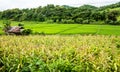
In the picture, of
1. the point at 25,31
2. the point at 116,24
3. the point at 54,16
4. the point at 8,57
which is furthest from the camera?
the point at 54,16

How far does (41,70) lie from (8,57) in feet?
6.60

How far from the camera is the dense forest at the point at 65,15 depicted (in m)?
61.1

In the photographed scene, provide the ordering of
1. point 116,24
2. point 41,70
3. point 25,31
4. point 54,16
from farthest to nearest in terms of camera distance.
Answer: point 54,16
point 116,24
point 25,31
point 41,70

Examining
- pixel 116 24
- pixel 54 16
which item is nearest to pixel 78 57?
pixel 116 24

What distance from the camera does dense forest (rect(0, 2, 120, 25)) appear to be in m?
61.1

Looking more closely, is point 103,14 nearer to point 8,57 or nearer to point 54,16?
point 54,16

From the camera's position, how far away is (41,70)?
911 cm

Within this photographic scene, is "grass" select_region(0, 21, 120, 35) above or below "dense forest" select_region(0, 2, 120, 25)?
below

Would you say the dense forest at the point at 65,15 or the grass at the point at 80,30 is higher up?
the dense forest at the point at 65,15

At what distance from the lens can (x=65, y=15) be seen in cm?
6619

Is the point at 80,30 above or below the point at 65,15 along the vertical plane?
below

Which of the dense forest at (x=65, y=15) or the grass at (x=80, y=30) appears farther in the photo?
the dense forest at (x=65, y=15)

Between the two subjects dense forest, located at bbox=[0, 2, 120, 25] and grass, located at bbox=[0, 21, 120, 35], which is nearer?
grass, located at bbox=[0, 21, 120, 35]

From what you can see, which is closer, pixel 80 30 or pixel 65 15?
pixel 80 30
